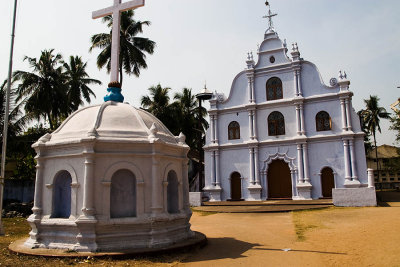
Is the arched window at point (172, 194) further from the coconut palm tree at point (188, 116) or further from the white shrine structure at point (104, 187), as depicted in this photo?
the coconut palm tree at point (188, 116)

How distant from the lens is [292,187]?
21766mm

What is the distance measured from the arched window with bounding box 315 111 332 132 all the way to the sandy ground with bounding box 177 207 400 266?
→ 28.6 ft

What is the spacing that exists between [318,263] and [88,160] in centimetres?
563

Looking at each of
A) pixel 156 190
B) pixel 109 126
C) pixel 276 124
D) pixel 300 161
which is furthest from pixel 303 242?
pixel 276 124

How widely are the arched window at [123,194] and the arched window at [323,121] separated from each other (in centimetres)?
1696

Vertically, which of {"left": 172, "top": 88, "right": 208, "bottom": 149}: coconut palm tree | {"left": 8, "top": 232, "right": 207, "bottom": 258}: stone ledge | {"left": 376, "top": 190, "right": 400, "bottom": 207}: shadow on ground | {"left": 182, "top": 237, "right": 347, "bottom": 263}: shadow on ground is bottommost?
{"left": 182, "top": 237, "right": 347, "bottom": 263}: shadow on ground

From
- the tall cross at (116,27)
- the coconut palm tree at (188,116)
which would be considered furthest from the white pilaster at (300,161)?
the tall cross at (116,27)

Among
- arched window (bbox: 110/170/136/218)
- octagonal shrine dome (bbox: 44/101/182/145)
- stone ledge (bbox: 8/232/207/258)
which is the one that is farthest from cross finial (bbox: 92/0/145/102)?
stone ledge (bbox: 8/232/207/258)

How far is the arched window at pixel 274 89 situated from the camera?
23219mm

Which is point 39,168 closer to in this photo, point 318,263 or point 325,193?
point 318,263

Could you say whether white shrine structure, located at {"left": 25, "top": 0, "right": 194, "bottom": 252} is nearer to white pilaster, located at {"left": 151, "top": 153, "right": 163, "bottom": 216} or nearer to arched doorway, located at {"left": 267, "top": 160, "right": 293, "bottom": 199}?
white pilaster, located at {"left": 151, "top": 153, "right": 163, "bottom": 216}

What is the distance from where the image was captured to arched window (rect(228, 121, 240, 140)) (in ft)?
79.6

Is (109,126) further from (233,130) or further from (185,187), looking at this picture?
(233,130)

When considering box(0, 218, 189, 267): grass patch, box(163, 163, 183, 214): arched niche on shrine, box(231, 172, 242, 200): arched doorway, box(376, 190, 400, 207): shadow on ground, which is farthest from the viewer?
box(231, 172, 242, 200): arched doorway
